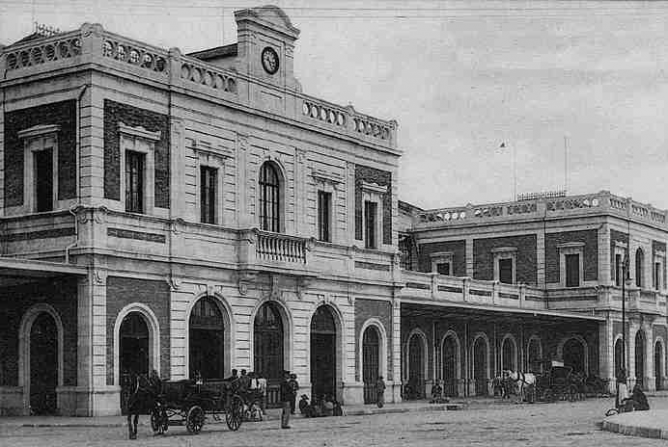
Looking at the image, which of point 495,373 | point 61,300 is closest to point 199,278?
point 61,300

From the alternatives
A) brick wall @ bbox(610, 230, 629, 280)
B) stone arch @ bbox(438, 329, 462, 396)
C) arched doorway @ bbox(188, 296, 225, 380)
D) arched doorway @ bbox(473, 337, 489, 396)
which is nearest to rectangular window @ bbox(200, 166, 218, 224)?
arched doorway @ bbox(188, 296, 225, 380)

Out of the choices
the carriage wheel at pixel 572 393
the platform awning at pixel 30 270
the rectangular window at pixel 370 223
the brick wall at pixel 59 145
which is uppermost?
the brick wall at pixel 59 145

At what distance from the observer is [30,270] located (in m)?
26.8

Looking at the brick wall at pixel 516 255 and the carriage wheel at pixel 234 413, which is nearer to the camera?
the carriage wheel at pixel 234 413

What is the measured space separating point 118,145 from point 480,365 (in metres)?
26.0

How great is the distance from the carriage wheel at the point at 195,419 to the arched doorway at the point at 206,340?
24.1 ft

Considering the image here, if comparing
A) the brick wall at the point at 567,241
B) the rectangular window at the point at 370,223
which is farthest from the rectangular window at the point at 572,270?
the rectangular window at the point at 370,223

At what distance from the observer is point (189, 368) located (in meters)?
31.6

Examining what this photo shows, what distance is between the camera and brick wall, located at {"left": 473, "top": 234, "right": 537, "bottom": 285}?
5706 cm

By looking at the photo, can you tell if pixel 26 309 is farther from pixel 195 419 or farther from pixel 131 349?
pixel 195 419

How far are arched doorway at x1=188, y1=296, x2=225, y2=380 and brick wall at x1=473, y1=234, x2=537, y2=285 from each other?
27.1 metres

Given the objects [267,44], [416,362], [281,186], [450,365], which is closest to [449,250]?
[450,365]

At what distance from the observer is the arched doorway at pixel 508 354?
173ft

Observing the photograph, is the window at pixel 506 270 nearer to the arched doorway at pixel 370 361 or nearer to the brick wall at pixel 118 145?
the arched doorway at pixel 370 361
